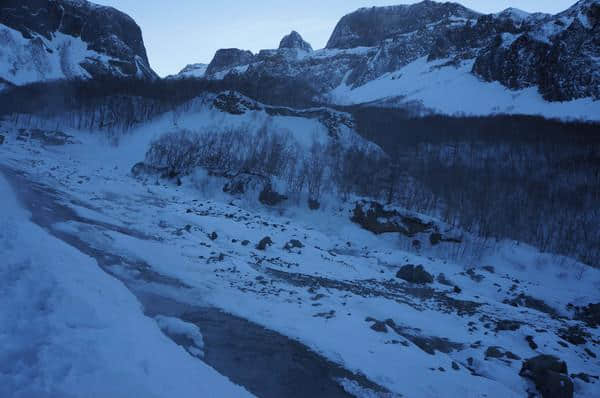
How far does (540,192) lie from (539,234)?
14781 millimetres

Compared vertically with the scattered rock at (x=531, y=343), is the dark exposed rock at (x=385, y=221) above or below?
below

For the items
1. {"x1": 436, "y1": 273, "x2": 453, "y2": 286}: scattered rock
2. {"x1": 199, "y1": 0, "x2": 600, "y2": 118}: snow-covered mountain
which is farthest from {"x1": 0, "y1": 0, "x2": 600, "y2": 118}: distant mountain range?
{"x1": 436, "y1": 273, "x2": 453, "y2": 286}: scattered rock

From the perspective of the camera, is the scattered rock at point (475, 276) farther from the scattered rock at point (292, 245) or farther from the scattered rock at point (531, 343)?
the scattered rock at point (531, 343)

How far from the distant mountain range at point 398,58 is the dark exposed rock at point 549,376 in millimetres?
63113

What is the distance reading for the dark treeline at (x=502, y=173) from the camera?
35156 millimetres

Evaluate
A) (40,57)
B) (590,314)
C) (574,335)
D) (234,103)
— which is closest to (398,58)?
(234,103)

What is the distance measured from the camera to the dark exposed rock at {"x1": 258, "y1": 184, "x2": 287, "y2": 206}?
108 feet

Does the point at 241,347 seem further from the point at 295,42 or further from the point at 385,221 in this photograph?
the point at 295,42

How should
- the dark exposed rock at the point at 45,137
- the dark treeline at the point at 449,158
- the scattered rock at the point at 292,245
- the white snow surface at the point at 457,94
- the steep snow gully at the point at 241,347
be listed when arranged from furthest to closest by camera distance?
the white snow surface at the point at 457,94
the dark exposed rock at the point at 45,137
the dark treeline at the point at 449,158
the scattered rock at the point at 292,245
the steep snow gully at the point at 241,347

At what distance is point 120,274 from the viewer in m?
10.2

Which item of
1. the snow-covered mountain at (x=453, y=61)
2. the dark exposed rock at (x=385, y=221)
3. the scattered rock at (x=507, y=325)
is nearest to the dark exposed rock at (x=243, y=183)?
the dark exposed rock at (x=385, y=221)

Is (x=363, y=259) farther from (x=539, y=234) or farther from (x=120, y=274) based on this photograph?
(x=539, y=234)

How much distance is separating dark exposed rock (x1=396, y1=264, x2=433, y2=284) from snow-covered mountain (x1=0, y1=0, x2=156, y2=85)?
85.4 metres

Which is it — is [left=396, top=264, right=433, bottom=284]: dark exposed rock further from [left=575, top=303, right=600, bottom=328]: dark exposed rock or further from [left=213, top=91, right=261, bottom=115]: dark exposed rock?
[left=213, top=91, right=261, bottom=115]: dark exposed rock
